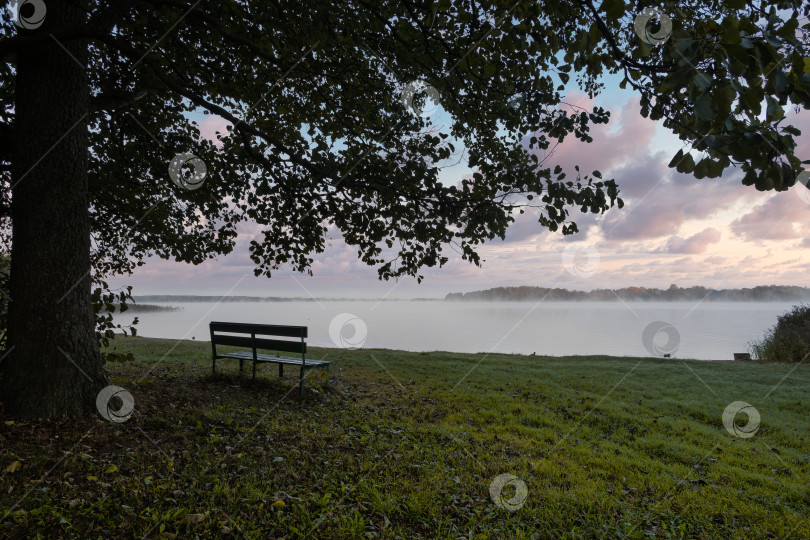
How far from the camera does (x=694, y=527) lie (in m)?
3.86

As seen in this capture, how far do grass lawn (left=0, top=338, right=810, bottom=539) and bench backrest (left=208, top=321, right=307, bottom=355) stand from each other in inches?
30.8

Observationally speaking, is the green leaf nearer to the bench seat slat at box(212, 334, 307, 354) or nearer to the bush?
the bench seat slat at box(212, 334, 307, 354)

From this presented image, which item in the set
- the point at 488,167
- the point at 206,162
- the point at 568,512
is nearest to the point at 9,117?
the point at 206,162

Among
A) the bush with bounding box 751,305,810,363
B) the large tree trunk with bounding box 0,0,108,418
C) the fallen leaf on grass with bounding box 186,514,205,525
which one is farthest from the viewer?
the bush with bounding box 751,305,810,363

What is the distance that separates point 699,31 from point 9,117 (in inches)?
330

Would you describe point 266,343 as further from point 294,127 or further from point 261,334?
point 294,127

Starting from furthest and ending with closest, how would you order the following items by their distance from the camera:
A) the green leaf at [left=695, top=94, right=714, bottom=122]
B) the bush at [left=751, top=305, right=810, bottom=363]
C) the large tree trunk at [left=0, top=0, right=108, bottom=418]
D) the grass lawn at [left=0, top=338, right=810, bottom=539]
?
the bush at [left=751, top=305, right=810, bottom=363] → the large tree trunk at [left=0, top=0, right=108, bottom=418] → the grass lawn at [left=0, top=338, right=810, bottom=539] → the green leaf at [left=695, top=94, right=714, bottom=122]

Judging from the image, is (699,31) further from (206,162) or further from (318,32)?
(206,162)

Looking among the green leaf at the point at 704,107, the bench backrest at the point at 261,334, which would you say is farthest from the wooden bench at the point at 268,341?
the green leaf at the point at 704,107

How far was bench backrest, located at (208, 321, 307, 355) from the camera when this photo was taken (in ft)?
25.8

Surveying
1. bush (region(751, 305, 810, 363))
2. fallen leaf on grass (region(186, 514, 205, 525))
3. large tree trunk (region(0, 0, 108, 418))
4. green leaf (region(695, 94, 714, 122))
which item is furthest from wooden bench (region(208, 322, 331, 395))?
bush (region(751, 305, 810, 363))

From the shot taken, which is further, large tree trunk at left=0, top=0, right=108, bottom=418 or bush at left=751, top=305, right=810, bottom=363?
bush at left=751, top=305, right=810, bottom=363

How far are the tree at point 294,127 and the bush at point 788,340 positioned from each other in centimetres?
1531

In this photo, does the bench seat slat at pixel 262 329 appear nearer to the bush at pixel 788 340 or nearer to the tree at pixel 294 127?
the tree at pixel 294 127
